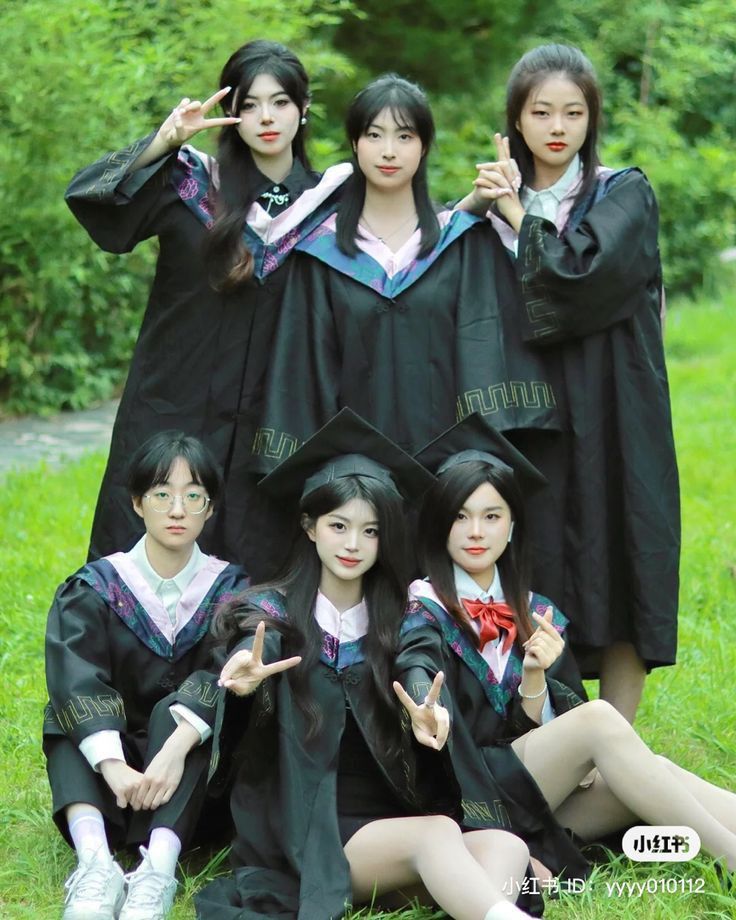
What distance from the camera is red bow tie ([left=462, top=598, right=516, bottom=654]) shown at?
12.2ft

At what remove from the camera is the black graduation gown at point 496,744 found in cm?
358

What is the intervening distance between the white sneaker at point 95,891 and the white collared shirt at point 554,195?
211 cm

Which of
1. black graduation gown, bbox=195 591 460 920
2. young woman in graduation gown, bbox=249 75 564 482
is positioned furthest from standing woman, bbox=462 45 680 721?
black graduation gown, bbox=195 591 460 920

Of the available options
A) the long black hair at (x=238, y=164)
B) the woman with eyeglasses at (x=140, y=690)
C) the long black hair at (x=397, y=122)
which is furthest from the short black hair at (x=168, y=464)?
the long black hair at (x=397, y=122)

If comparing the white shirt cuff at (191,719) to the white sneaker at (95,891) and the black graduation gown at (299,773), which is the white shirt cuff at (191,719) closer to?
the black graduation gown at (299,773)

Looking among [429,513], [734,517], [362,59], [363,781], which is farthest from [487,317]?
[362,59]

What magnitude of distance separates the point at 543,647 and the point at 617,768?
13.3 inches

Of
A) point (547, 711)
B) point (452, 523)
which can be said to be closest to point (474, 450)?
point (452, 523)

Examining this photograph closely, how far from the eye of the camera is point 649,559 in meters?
4.18

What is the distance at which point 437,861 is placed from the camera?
335 cm

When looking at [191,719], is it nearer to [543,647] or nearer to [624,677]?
[543,647]

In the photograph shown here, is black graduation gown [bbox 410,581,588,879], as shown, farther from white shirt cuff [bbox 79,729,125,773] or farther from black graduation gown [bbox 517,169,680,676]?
white shirt cuff [bbox 79,729,125,773]

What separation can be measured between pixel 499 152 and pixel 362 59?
6498mm

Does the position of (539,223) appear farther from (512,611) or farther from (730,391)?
(730,391)
